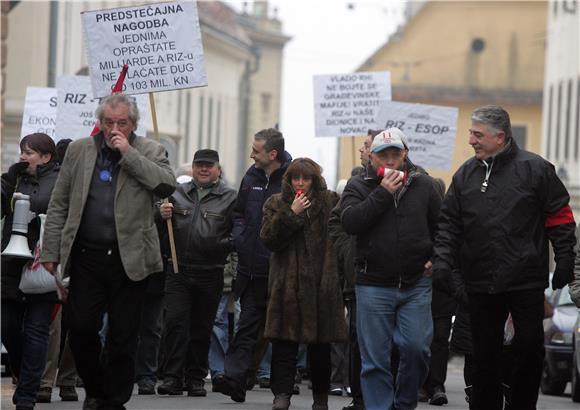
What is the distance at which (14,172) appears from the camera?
13.5 m

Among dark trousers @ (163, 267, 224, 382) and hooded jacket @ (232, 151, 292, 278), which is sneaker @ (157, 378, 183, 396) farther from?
hooded jacket @ (232, 151, 292, 278)

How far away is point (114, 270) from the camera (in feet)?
39.1

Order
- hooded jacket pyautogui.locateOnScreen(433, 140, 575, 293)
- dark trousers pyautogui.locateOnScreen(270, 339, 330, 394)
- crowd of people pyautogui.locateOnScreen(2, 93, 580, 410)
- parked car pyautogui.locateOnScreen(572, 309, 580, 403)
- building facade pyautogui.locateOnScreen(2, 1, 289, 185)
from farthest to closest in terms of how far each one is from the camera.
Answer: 1. building facade pyautogui.locateOnScreen(2, 1, 289, 185)
2. parked car pyautogui.locateOnScreen(572, 309, 580, 403)
3. dark trousers pyautogui.locateOnScreen(270, 339, 330, 394)
4. crowd of people pyautogui.locateOnScreen(2, 93, 580, 410)
5. hooded jacket pyautogui.locateOnScreen(433, 140, 575, 293)

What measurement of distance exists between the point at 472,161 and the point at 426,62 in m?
67.2

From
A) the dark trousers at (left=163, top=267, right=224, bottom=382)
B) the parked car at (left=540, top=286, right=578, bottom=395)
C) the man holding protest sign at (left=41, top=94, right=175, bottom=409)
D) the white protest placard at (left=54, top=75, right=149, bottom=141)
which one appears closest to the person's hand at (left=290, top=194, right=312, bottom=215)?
the dark trousers at (left=163, top=267, right=224, bottom=382)

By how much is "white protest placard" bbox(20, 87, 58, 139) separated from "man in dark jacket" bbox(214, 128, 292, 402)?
15.9ft

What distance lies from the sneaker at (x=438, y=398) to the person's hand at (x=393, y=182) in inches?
176

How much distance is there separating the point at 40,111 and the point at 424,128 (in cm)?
423

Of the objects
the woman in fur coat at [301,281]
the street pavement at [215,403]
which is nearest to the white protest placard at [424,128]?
the street pavement at [215,403]

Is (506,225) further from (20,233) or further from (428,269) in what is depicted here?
(20,233)

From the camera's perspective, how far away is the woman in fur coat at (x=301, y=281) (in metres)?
14.2

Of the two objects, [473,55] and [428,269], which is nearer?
[428,269]

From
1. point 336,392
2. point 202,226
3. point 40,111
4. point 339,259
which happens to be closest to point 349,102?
point 40,111

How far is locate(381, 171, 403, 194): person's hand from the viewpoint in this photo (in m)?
12.5
